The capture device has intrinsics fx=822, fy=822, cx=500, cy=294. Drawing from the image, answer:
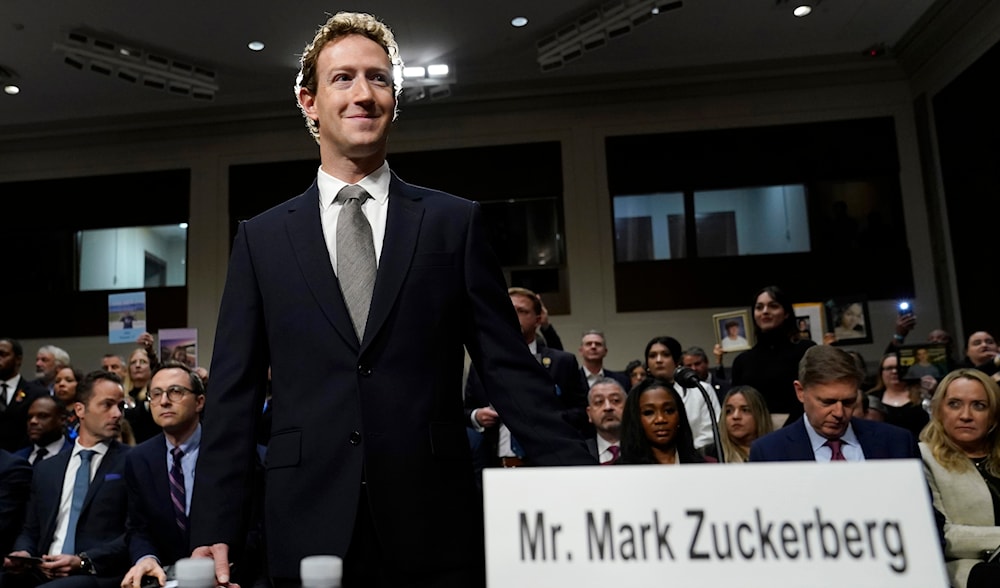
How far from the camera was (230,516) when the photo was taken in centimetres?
125

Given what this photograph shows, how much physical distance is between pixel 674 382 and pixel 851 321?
→ 7.68 feet

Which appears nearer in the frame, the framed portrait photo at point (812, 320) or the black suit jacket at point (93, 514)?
the black suit jacket at point (93, 514)

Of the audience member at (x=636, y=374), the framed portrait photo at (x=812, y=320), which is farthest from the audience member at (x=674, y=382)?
the framed portrait photo at (x=812, y=320)

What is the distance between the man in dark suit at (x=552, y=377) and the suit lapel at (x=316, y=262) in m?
2.62

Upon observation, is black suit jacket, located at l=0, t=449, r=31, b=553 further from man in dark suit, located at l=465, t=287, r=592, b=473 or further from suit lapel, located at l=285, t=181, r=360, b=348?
suit lapel, located at l=285, t=181, r=360, b=348

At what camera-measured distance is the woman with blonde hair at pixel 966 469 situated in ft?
9.07

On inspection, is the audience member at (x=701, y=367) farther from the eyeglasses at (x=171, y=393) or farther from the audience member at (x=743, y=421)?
the eyeglasses at (x=171, y=393)

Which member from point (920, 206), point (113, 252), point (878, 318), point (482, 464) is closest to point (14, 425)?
point (482, 464)

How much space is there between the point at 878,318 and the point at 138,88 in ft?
26.1

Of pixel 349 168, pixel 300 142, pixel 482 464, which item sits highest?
pixel 300 142

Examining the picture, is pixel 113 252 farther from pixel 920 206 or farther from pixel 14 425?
pixel 920 206

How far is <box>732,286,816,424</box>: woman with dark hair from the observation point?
165 inches

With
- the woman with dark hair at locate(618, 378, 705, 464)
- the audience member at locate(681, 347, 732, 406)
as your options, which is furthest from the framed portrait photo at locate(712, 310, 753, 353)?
the woman with dark hair at locate(618, 378, 705, 464)

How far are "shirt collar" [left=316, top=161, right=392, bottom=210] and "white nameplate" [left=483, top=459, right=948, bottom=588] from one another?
2.49 ft
